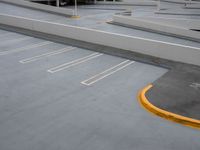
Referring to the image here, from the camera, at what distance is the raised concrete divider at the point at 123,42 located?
1180 centimetres

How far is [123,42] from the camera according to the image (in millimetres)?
13914

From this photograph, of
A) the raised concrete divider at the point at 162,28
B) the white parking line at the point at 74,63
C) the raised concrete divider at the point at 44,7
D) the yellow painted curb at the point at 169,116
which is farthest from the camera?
the raised concrete divider at the point at 44,7

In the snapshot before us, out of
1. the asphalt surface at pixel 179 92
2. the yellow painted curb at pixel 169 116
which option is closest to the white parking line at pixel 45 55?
the asphalt surface at pixel 179 92

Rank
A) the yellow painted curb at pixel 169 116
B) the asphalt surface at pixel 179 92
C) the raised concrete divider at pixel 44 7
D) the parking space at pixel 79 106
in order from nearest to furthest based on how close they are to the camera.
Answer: the parking space at pixel 79 106 < the yellow painted curb at pixel 169 116 < the asphalt surface at pixel 179 92 < the raised concrete divider at pixel 44 7

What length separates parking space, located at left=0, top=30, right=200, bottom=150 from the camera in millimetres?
6090

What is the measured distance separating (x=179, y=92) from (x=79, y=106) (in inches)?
157

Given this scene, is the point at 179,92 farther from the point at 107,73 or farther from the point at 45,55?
the point at 45,55

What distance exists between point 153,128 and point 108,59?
685cm

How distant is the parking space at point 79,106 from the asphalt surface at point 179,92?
2.08 ft

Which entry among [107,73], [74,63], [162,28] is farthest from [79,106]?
[162,28]

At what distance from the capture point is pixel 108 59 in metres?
13.0

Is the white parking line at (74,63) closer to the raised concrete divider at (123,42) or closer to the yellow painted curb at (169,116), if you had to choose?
the raised concrete divider at (123,42)

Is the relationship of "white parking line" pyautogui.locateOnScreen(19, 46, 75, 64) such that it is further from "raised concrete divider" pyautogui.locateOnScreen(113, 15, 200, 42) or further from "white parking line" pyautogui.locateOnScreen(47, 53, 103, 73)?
"raised concrete divider" pyautogui.locateOnScreen(113, 15, 200, 42)

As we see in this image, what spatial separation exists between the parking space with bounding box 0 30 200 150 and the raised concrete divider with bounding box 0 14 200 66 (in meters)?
1.22
